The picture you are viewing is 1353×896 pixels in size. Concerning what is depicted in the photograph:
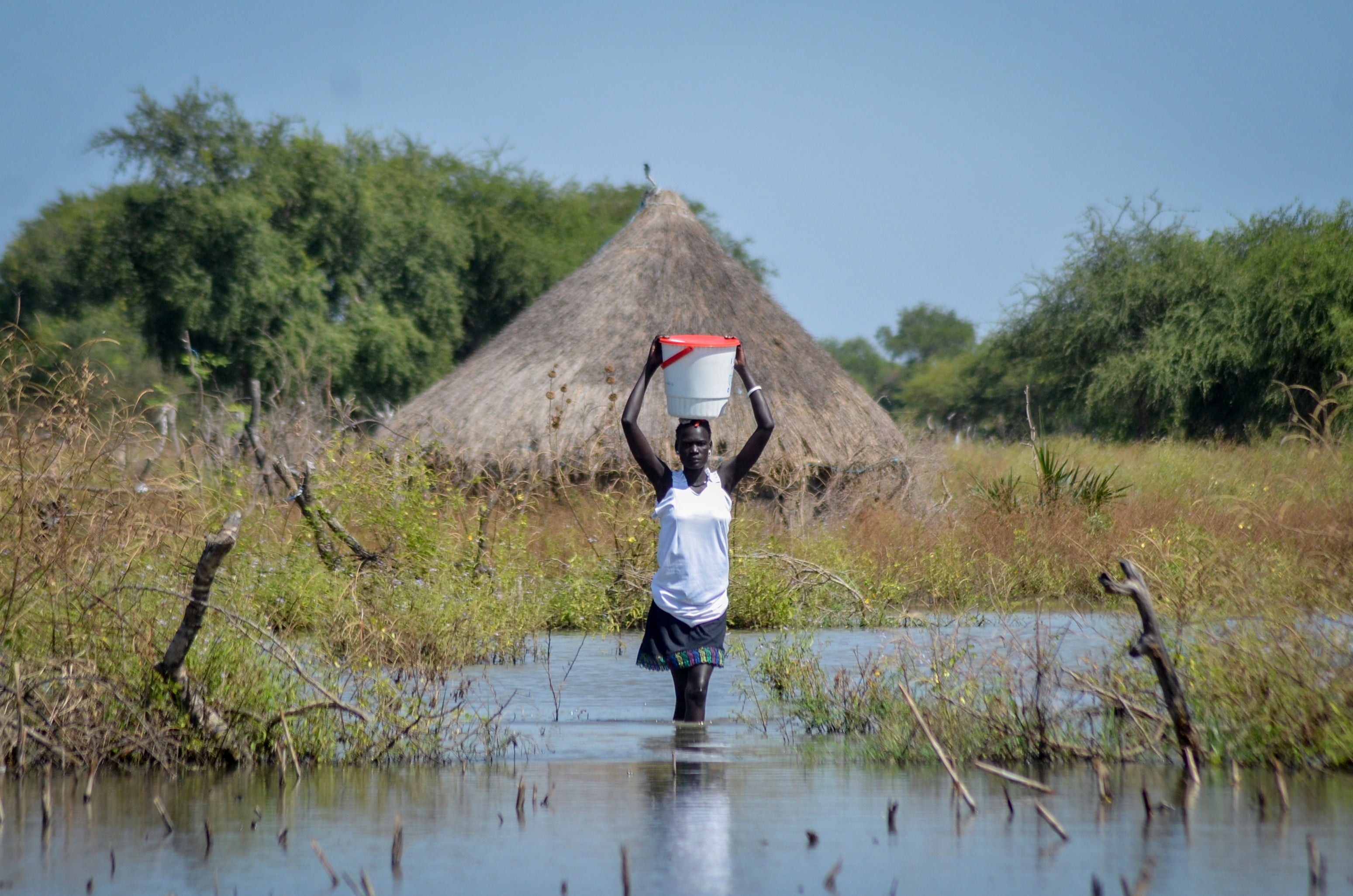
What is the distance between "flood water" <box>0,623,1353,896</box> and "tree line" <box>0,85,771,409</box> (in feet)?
62.6

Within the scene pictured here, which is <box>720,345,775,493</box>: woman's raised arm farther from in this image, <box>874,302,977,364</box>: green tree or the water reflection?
<box>874,302,977,364</box>: green tree

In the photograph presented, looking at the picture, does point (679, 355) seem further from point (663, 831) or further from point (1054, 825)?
point (1054, 825)

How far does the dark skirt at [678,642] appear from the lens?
6.86 m

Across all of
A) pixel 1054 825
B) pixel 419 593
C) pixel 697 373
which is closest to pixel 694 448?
pixel 697 373

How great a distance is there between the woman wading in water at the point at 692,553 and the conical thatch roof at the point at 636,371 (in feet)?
29.2

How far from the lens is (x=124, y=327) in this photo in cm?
3177

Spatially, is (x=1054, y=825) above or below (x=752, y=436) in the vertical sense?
below

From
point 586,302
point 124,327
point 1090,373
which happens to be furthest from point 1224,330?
point 124,327

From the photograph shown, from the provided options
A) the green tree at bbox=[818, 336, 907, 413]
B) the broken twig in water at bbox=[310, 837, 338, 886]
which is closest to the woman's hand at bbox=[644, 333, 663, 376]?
the broken twig in water at bbox=[310, 837, 338, 886]

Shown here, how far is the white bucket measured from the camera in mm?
7328

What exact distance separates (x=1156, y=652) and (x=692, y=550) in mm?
2119

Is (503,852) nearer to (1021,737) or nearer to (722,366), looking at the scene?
(1021,737)

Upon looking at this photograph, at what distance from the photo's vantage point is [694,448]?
22.4 feet

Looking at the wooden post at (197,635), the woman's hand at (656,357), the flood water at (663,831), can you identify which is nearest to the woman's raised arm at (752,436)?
the woman's hand at (656,357)
